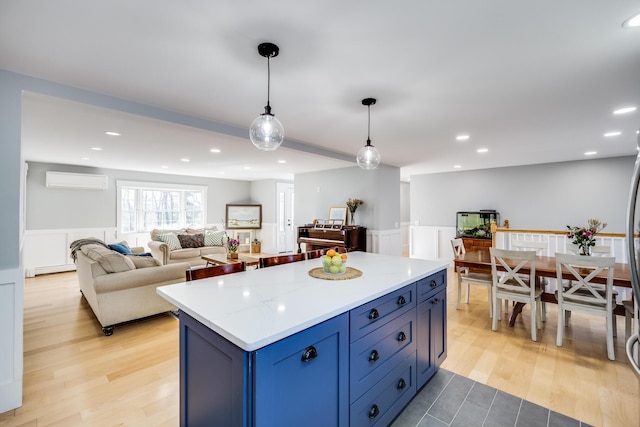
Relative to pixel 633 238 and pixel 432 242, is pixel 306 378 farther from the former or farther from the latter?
pixel 432 242

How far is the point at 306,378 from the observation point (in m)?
1.26

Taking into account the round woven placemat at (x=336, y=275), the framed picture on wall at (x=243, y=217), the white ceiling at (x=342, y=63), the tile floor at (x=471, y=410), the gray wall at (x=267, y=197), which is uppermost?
the white ceiling at (x=342, y=63)

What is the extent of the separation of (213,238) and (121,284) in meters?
3.70

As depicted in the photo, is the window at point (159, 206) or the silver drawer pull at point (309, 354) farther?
the window at point (159, 206)

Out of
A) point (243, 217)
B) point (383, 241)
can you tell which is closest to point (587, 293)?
point (383, 241)

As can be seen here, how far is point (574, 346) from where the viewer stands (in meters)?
2.87

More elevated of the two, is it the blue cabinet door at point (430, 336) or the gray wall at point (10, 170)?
the gray wall at point (10, 170)

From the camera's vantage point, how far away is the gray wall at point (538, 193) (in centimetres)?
526

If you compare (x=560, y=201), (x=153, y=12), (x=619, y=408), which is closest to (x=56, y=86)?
(x=153, y=12)

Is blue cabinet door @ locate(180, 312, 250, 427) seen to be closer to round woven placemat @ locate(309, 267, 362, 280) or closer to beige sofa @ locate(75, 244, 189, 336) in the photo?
round woven placemat @ locate(309, 267, 362, 280)

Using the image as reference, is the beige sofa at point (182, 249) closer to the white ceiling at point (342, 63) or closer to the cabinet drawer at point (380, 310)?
the white ceiling at point (342, 63)

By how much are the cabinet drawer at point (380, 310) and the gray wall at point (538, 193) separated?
5607 mm

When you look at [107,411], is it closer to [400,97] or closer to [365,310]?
[365,310]

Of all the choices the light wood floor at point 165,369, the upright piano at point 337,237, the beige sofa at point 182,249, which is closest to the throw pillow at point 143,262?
the light wood floor at point 165,369
